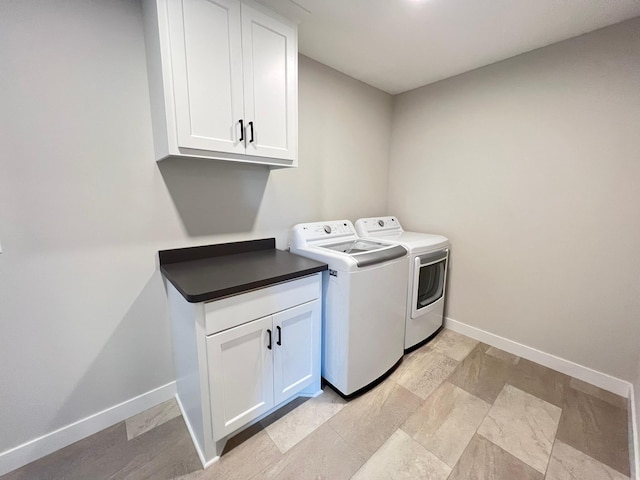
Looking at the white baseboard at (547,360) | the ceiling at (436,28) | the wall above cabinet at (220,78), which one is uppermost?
the ceiling at (436,28)

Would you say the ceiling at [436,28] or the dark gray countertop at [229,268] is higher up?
the ceiling at [436,28]

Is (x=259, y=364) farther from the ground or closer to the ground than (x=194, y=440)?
farther from the ground

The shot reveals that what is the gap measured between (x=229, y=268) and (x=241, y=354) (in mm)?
449

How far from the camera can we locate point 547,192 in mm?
1863

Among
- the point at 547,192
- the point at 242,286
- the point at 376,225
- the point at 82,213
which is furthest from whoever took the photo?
the point at 376,225

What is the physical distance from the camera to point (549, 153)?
72.3 inches

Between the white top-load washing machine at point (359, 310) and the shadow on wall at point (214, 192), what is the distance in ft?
1.29

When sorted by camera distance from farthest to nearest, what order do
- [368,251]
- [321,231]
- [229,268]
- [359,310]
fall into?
[321,231]
[368,251]
[359,310]
[229,268]

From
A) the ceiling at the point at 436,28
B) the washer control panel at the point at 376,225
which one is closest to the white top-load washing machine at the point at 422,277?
the washer control panel at the point at 376,225

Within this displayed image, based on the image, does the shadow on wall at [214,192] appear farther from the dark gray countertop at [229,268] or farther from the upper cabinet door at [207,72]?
the upper cabinet door at [207,72]

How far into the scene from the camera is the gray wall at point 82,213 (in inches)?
44.6

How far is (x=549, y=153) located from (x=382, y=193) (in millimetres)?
1339

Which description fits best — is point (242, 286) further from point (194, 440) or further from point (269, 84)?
point (269, 84)

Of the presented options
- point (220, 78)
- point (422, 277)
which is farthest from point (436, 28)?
point (422, 277)
